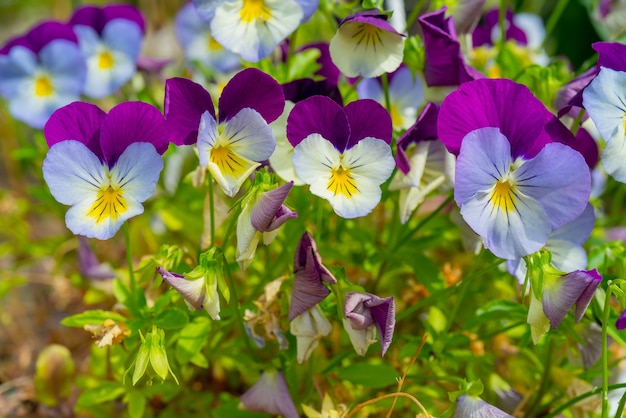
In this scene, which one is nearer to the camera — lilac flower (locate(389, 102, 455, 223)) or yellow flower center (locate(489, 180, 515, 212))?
yellow flower center (locate(489, 180, 515, 212))

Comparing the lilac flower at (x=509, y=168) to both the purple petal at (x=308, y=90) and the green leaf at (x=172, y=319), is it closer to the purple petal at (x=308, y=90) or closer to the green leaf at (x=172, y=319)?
the purple petal at (x=308, y=90)

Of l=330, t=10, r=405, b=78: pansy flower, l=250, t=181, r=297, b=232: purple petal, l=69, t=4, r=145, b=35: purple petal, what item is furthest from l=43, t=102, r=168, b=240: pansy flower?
l=69, t=4, r=145, b=35: purple petal

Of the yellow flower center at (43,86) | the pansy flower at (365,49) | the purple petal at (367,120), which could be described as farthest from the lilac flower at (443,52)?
the yellow flower center at (43,86)

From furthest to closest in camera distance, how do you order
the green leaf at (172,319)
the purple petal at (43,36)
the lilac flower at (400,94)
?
the purple petal at (43,36), the lilac flower at (400,94), the green leaf at (172,319)

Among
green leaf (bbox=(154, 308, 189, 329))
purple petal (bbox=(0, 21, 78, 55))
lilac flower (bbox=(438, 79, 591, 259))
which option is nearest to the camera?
lilac flower (bbox=(438, 79, 591, 259))

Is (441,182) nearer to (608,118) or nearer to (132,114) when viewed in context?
(608,118)

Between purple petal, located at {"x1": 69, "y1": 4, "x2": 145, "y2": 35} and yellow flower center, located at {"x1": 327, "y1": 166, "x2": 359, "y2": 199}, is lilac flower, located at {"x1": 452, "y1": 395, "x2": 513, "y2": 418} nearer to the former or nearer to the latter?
yellow flower center, located at {"x1": 327, "y1": 166, "x2": 359, "y2": 199}

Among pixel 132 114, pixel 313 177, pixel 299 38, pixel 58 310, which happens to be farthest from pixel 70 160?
pixel 58 310
